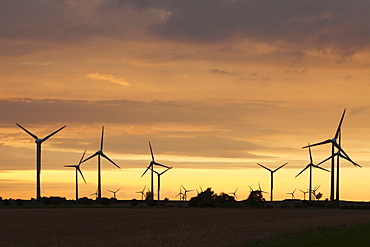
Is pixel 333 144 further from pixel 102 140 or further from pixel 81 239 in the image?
pixel 81 239

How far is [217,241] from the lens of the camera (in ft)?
168

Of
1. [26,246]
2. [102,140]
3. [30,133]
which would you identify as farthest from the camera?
[102,140]

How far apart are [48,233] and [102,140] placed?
4897 inches

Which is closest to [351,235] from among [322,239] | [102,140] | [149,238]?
[322,239]

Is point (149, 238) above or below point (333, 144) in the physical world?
below

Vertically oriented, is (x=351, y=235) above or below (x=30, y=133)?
below

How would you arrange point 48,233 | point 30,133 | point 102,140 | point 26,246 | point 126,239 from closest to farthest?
point 26,246, point 126,239, point 48,233, point 30,133, point 102,140

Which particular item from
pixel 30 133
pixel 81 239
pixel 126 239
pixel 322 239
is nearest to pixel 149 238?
pixel 126 239

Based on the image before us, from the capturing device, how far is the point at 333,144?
179 metres

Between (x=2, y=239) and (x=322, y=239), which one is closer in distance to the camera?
(x=322, y=239)

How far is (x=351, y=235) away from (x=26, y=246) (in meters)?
26.1

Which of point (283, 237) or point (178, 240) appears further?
point (283, 237)

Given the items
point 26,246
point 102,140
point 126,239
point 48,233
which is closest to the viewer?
point 26,246

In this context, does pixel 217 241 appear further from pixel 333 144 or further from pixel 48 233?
pixel 333 144
